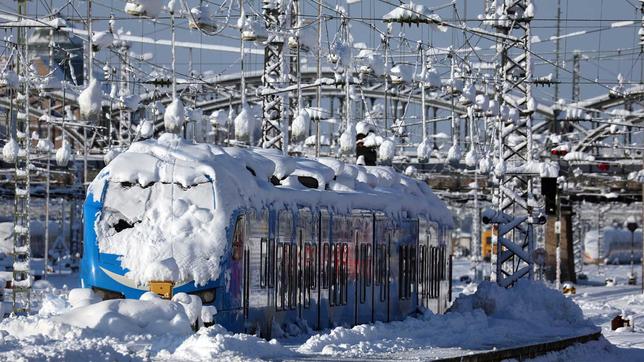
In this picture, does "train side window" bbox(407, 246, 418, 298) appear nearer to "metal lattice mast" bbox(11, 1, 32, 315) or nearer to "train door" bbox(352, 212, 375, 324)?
"train door" bbox(352, 212, 375, 324)

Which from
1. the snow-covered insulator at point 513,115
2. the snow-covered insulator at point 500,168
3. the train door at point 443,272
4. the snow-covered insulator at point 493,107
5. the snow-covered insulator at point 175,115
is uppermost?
the snow-covered insulator at point 493,107

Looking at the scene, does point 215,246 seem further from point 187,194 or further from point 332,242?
point 332,242

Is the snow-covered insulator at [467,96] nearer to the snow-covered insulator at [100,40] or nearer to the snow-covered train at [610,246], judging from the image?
the snow-covered insulator at [100,40]

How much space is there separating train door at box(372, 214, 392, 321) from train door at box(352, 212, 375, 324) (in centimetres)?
27

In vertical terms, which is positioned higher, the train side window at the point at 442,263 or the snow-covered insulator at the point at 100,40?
the snow-covered insulator at the point at 100,40

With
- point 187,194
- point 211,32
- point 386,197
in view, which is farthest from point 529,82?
point 187,194

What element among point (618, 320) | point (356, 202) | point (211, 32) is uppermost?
point (211, 32)

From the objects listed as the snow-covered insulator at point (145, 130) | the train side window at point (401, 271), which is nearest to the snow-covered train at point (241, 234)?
the train side window at point (401, 271)

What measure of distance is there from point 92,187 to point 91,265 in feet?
4.39

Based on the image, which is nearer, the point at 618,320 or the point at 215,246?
the point at 215,246

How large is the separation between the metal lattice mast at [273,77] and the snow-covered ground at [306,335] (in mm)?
6346

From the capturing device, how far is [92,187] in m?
25.6

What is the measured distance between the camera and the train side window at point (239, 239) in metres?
24.9

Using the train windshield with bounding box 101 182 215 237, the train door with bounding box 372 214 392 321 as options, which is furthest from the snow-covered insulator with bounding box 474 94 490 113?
the train windshield with bounding box 101 182 215 237
